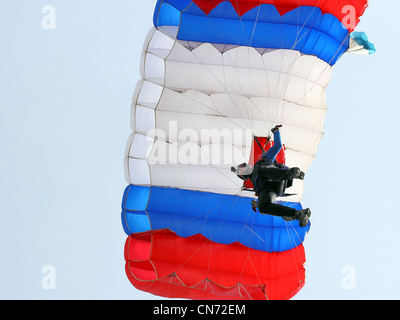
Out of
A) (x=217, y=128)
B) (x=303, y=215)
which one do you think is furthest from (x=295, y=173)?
(x=217, y=128)

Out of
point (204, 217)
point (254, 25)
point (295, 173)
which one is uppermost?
point (254, 25)

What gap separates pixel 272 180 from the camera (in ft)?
21.3

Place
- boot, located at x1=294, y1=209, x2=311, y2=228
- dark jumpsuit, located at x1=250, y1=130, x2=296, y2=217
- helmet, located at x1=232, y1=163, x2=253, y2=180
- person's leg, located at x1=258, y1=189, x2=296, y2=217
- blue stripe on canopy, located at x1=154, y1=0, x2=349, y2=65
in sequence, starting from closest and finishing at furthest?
boot, located at x1=294, y1=209, x2=311, y2=228 → person's leg, located at x1=258, y1=189, x2=296, y2=217 → dark jumpsuit, located at x1=250, y1=130, x2=296, y2=217 → helmet, located at x1=232, y1=163, x2=253, y2=180 → blue stripe on canopy, located at x1=154, y1=0, x2=349, y2=65

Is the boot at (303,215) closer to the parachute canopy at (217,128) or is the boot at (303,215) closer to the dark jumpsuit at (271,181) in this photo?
the dark jumpsuit at (271,181)

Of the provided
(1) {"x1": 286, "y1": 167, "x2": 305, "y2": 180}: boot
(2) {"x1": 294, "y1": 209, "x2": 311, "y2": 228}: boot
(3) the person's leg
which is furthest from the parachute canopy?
(2) {"x1": 294, "y1": 209, "x2": 311, "y2": 228}: boot

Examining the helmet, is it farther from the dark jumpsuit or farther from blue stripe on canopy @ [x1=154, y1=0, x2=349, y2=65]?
blue stripe on canopy @ [x1=154, y1=0, x2=349, y2=65]

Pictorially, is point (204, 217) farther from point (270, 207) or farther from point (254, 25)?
point (254, 25)

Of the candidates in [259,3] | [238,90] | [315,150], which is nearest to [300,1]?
[259,3]

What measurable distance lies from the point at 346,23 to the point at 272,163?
2118 millimetres

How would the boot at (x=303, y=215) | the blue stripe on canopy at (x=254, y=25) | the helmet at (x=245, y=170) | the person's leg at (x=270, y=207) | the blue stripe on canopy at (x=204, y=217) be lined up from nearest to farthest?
the boot at (x=303, y=215)
the person's leg at (x=270, y=207)
the helmet at (x=245, y=170)
the blue stripe on canopy at (x=254, y=25)
the blue stripe on canopy at (x=204, y=217)

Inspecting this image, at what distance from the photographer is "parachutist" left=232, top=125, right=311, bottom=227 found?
6117mm

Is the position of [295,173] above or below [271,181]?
above

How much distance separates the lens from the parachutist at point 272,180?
6.12 meters

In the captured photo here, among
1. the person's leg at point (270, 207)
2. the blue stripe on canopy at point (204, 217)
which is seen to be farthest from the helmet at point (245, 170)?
the blue stripe on canopy at point (204, 217)
